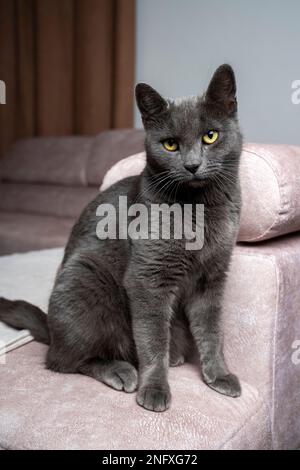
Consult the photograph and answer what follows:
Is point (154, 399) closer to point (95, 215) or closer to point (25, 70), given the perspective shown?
point (95, 215)

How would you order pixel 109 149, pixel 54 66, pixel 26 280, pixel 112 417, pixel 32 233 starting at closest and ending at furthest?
pixel 112 417, pixel 26 280, pixel 32 233, pixel 109 149, pixel 54 66

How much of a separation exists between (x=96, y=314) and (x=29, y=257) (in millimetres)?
980

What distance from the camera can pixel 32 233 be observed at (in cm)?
254

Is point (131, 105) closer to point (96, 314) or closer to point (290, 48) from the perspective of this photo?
point (290, 48)

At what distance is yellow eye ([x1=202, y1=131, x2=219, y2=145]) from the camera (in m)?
0.93

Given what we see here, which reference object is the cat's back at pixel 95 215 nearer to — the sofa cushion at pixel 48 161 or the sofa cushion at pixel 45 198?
the sofa cushion at pixel 45 198

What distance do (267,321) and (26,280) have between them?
37.5 inches

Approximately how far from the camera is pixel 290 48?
2223 millimetres

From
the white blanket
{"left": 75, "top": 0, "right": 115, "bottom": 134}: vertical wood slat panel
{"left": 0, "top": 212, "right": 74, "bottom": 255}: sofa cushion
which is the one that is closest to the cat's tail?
the white blanket

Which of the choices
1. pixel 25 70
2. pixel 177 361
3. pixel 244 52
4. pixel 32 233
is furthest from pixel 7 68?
pixel 177 361

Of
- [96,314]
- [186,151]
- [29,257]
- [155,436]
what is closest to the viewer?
[155,436]

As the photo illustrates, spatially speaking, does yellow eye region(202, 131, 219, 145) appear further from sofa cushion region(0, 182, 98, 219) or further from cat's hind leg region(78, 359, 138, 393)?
sofa cushion region(0, 182, 98, 219)

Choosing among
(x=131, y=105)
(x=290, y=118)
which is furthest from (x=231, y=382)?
(x=131, y=105)

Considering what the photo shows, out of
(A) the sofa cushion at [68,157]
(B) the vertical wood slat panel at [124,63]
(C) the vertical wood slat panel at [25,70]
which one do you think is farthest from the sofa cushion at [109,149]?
(C) the vertical wood slat panel at [25,70]
